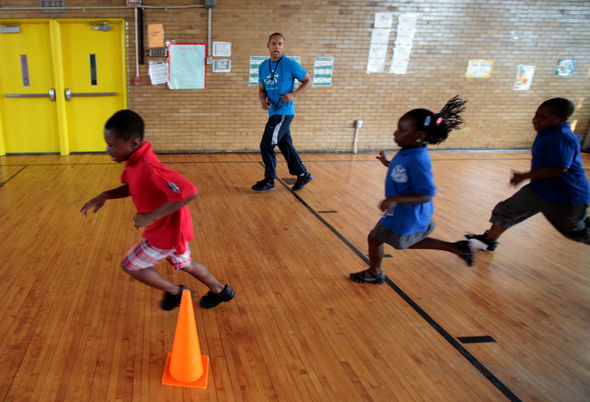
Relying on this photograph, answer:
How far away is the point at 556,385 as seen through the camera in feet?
5.81

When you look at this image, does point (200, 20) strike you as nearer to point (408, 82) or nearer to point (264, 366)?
point (408, 82)

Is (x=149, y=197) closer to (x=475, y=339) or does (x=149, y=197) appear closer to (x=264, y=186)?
(x=475, y=339)

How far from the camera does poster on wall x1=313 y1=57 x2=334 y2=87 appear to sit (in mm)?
6535

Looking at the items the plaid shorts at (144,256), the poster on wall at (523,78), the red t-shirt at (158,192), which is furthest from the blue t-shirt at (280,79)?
the poster on wall at (523,78)

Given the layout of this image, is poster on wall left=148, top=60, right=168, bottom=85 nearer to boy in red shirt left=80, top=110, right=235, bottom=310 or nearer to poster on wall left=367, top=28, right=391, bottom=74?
poster on wall left=367, top=28, right=391, bottom=74

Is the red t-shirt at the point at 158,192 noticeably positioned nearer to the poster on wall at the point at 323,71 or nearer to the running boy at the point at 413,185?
the running boy at the point at 413,185

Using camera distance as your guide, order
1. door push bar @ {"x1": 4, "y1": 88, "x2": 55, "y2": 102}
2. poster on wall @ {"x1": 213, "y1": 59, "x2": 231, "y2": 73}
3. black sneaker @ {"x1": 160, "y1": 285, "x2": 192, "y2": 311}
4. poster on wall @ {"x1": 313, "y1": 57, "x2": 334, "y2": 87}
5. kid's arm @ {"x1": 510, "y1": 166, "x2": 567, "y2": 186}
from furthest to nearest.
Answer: poster on wall @ {"x1": 313, "y1": 57, "x2": 334, "y2": 87}
poster on wall @ {"x1": 213, "y1": 59, "x2": 231, "y2": 73}
door push bar @ {"x1": 4, "y1": 88, "x2": 55, "y2": 102}
kid's arm @ {"x1": 510, "y1": 166, "x2": 567, "y2": 186}
black sneaker @ {"x1": 160, "y1": 285, "x2": 192, "y2": 311}

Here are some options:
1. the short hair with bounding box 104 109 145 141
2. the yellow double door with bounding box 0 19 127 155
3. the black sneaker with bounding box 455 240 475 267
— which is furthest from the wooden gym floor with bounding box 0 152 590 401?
the yellow double door with bounding box 0 19 127 155

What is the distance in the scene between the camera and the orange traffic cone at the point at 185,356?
5.47 feet

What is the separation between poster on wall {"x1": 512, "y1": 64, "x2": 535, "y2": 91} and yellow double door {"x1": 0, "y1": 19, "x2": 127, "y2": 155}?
6.97 metres

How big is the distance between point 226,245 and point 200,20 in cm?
433

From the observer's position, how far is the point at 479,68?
23.4 ft

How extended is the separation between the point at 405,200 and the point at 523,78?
22.6 ft

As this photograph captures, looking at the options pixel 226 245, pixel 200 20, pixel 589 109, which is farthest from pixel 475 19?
pixel 226 245
